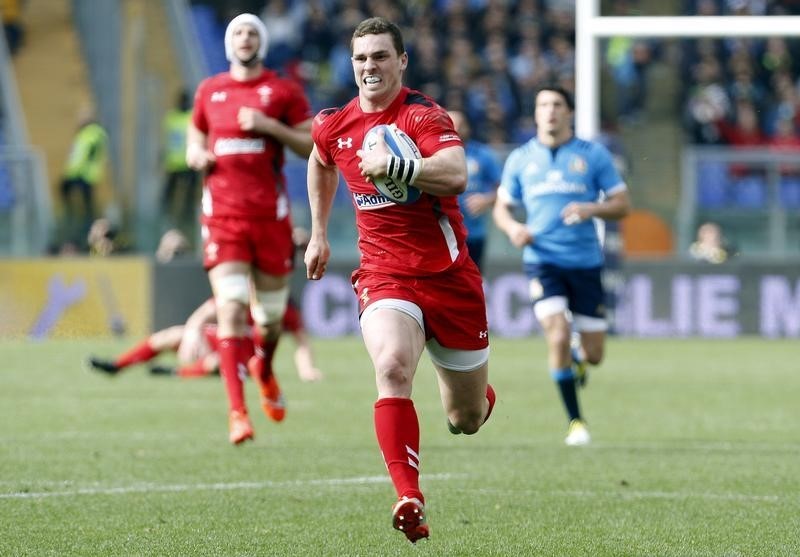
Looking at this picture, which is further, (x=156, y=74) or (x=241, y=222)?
(x=156, y=74)

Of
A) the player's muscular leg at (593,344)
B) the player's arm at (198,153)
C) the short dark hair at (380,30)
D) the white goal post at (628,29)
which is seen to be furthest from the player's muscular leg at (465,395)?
the white goal post at (628,29)

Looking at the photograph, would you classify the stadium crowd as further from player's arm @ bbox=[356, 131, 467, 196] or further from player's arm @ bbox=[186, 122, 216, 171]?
player's arm @ bbox=[356, 131, 467, 196]

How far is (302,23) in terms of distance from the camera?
27.4m

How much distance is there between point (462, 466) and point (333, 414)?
329 cm

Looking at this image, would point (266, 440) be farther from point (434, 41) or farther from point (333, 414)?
point (434, 41)

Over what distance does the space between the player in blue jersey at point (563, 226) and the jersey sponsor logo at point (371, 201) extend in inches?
168

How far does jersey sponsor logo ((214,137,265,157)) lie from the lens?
34.7ft

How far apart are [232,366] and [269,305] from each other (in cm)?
87

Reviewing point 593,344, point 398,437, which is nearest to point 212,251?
point 593,344

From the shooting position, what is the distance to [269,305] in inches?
429

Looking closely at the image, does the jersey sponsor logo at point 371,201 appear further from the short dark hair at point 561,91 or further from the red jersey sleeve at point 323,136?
the short dark hair at point 561,91

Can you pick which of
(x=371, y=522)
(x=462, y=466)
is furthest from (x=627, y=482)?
(x=371, y=522)

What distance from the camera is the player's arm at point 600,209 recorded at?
1093 cm

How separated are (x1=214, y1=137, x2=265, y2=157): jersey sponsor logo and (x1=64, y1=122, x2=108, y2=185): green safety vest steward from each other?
13.1 meters
